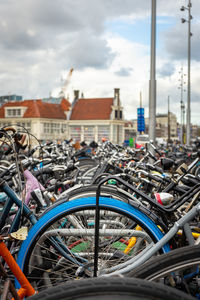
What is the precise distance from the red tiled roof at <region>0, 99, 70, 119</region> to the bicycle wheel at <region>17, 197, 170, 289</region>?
178 feet

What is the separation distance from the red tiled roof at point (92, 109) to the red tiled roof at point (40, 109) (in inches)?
95.5

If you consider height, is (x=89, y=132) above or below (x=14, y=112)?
below

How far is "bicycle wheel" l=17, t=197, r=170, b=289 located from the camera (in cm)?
214

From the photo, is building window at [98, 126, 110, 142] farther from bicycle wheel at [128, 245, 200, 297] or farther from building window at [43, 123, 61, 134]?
bicycle wheel at [128, 245, 200, 297]

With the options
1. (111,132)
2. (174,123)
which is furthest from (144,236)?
(174,123)

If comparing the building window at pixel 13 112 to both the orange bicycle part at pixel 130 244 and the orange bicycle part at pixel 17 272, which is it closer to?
the orange bicycle part at pixel 130 244

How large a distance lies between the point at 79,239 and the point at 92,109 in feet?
190

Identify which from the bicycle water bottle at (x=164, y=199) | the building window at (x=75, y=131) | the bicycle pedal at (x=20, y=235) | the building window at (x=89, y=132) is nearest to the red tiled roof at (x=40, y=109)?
the building window at (x=75, y=131)

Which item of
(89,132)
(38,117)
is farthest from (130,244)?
(89,132)

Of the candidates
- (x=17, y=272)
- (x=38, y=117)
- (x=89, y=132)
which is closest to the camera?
(x=17, y=272)

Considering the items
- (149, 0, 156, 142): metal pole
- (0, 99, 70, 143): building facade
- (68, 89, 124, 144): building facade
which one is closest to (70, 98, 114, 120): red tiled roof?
(68, 89, 124, 144): building facade

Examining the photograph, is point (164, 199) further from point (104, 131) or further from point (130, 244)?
point (104, 131)

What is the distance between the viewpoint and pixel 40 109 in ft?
187

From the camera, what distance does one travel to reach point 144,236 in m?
2.19
